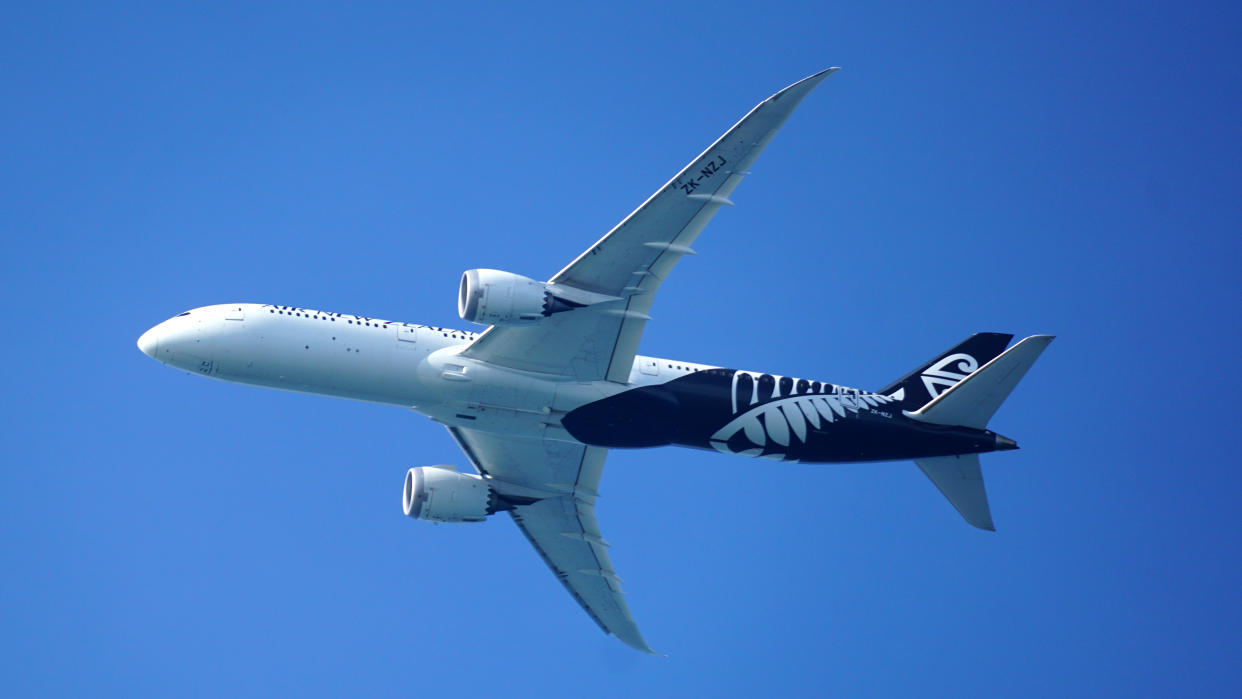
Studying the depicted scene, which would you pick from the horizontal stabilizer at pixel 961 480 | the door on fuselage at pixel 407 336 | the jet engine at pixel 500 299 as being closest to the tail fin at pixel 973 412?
the horizontal stabilizer at pixel 961 480

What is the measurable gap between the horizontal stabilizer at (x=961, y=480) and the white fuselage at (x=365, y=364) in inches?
412

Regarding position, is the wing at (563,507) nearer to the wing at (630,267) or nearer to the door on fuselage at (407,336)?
the wing at (630,267)

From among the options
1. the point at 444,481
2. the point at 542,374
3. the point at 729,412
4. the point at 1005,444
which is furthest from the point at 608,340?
the point at 1005,444

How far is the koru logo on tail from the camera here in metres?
42.5

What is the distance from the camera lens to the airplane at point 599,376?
3541 centimetres

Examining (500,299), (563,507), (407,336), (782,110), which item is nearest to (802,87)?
(782,110)

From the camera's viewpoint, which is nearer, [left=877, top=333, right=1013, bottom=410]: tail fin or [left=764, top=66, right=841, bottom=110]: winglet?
[left=764, top=66, right=841, bottom=110]: winglet

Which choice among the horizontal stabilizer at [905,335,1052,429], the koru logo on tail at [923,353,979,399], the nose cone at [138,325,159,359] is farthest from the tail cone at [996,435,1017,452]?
the nose cone at [138,325,159,359]

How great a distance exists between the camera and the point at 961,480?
41125mm

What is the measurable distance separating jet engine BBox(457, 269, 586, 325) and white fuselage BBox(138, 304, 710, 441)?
305 centimetres

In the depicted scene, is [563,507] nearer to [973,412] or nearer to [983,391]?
[973,412]

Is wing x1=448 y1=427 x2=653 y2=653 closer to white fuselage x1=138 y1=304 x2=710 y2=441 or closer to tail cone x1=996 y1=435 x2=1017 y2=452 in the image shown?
white fuselage x1=138 y1=304 x2=710 y2=441

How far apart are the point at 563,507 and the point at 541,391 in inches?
323

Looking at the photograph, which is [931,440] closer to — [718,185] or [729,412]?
[729,412]
